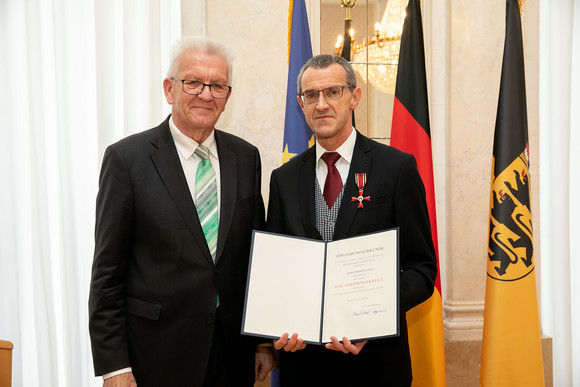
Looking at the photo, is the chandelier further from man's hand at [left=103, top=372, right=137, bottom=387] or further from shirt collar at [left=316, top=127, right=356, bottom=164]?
man's hand at [left=103, top=372, right=137, bottom=387]

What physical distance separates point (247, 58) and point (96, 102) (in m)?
A: 1.08

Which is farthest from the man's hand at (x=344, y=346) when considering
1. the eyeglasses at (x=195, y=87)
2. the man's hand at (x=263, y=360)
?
the eyeglasses at (x=195, y=87)

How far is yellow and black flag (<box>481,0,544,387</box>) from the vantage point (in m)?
2.67

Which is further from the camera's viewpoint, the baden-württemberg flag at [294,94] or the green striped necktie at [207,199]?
the baden-württemberg flag at [294,94]

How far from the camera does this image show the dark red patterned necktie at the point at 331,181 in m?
1.96

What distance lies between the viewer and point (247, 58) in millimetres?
3299

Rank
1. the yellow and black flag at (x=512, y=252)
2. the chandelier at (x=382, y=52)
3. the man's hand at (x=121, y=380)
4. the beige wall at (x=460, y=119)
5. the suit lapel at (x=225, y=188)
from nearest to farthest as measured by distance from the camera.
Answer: the man's hand at (x=121, y=380), the suit lapel at (x=225, y=188), the yellow and black flag at (x=512, y=252), the beige wall at (x=460, y=119), the chandelier at (x=382, y=52)

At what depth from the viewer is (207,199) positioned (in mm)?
1919

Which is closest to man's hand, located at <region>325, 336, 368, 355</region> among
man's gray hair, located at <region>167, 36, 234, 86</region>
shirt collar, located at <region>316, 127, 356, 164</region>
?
shirt collar, located at <region>316, 127, 356, 164</region>

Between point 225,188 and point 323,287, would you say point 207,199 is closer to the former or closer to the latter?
point 225,188

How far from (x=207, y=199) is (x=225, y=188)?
9 cm

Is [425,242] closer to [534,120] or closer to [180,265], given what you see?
[180,265]

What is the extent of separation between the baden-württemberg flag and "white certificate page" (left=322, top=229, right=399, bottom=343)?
1316 mm

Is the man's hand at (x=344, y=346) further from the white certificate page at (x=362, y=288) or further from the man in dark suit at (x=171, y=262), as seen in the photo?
the man in dark suit at (x=171, y=262)
